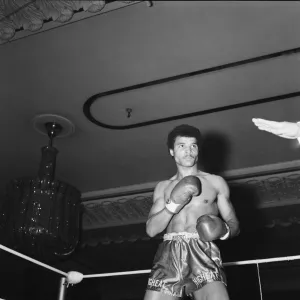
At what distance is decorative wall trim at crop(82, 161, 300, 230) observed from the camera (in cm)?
445

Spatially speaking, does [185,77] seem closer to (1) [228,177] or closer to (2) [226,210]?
(2) [226,210]

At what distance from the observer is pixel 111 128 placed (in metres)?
3.83

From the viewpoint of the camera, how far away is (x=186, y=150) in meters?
2.00

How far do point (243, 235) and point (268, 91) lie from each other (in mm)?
1809

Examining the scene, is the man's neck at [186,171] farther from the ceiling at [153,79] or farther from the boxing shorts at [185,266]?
the ceiling at [153,79]

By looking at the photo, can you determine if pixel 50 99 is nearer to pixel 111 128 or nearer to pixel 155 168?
pixel 111 128

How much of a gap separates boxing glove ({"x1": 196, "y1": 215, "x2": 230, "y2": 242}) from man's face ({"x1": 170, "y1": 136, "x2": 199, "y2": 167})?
30cm

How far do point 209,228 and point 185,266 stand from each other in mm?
202

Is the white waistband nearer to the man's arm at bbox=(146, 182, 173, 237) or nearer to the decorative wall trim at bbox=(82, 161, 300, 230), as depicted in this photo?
the man's arm at bbox=(146, 182, 173, 237)

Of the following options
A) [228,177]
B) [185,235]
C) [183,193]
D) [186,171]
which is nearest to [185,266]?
[185,235]

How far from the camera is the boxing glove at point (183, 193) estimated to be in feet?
5.88

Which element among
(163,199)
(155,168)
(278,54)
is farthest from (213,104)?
(163,199)

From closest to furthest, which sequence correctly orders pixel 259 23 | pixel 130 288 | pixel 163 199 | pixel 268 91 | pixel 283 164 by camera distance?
pixel 163 199 → pixel 259 23 → pixel 268 91 → pixel 283 164 → pixel 130 288

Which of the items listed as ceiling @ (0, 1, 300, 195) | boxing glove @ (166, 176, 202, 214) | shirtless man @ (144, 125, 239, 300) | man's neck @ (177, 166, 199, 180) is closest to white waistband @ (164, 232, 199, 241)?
shirtless man @ (144, 125, 239, 300)
